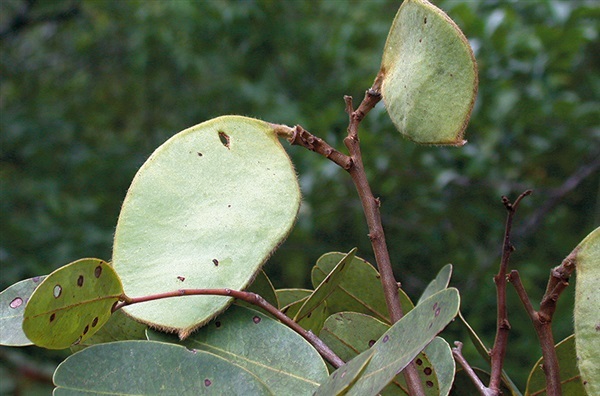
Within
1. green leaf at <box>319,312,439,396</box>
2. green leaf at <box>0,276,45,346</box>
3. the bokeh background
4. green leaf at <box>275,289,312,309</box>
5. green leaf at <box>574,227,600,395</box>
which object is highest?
green leaf at <box>574,227,600,395</box>

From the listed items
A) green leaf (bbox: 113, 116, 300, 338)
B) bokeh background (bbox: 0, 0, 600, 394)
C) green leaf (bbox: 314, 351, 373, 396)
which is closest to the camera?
green leaf (bbox: 314, 351, 373, 396)

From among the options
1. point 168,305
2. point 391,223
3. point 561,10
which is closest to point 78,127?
point 391,223

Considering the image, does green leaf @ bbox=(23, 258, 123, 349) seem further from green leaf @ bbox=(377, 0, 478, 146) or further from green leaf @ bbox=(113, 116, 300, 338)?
green leaf @ bbox=(377, 0, 478, 146)

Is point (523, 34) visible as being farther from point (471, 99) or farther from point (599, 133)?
point (471, 99)

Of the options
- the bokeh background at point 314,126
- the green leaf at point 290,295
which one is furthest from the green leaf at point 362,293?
the bokeh background at point 314,126

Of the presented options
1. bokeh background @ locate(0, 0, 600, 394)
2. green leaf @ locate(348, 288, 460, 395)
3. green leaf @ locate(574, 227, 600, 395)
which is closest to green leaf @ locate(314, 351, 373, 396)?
green leaf @ locate(348, 288, 460, 395)

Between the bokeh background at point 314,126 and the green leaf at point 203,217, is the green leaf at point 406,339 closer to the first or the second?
the green leaf at point 203,217

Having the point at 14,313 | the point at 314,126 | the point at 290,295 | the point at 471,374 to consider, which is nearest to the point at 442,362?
the point at 471,374
